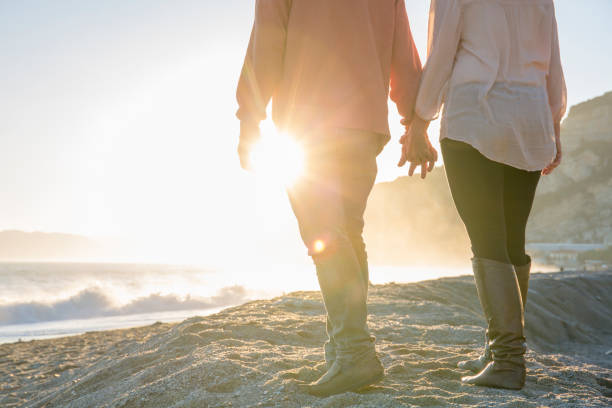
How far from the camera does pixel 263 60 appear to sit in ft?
6.33

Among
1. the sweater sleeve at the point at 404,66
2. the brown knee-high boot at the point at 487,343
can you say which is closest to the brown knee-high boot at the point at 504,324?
the brown knee-high boot at the point at 487,343

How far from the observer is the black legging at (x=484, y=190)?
1831mm

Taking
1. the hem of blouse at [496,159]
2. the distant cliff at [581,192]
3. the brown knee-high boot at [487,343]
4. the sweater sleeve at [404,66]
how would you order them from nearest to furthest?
the hem of blouse at [496,159] < the brown knee-high boot at [487,343] < the sweater sleeve at [404,66] < the distant cliff at [581,192]

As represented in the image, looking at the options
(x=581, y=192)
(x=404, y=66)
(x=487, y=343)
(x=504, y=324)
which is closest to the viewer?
(x=504, y=324)

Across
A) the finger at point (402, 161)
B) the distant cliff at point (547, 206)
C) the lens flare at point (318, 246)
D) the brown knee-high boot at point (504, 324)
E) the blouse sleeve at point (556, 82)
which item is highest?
the distant cliff at point (547, 206)

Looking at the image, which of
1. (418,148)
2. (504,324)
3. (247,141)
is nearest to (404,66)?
(418,148)

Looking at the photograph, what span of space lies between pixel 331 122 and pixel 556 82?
40.3 inches

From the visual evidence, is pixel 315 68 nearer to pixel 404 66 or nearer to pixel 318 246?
pixel 404 66

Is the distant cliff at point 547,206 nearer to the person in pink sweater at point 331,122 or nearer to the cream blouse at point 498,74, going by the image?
the cream blouse at point 498,74

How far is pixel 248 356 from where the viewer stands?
2.51 meters

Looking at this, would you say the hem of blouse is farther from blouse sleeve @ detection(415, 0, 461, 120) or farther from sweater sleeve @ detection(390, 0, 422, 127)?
sweater sleeve @ detection(390, 0, 422, 127)

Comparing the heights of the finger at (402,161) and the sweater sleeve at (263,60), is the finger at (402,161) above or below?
below

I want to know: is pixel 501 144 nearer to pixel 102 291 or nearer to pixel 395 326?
pixel 395 326

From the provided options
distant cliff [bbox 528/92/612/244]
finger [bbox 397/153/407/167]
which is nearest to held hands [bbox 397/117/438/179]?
finger [bbox 397/153/407/167]
